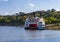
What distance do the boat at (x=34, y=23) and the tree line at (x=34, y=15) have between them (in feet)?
1.52

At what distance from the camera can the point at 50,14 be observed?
43.5 ft

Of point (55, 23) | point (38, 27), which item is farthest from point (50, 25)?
point (38, 27)

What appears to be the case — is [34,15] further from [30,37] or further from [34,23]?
[30,37]

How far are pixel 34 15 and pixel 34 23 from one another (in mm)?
704

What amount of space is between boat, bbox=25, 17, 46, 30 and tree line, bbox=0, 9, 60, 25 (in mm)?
462

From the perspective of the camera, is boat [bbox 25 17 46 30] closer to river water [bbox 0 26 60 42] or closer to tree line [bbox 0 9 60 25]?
tree line [bbox 0 9 60 25]

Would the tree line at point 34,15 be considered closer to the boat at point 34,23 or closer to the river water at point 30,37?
the boat at point 34,23

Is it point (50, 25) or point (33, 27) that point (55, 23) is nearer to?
point (50, 25)

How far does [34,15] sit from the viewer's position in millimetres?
13398

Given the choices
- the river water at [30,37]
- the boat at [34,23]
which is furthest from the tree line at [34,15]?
the river water at [30,37]

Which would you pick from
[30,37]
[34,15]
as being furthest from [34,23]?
[30,37]

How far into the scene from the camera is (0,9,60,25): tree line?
11880 mm

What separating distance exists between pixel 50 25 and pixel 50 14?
2.93 feet

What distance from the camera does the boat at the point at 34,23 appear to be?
45.3 feet
